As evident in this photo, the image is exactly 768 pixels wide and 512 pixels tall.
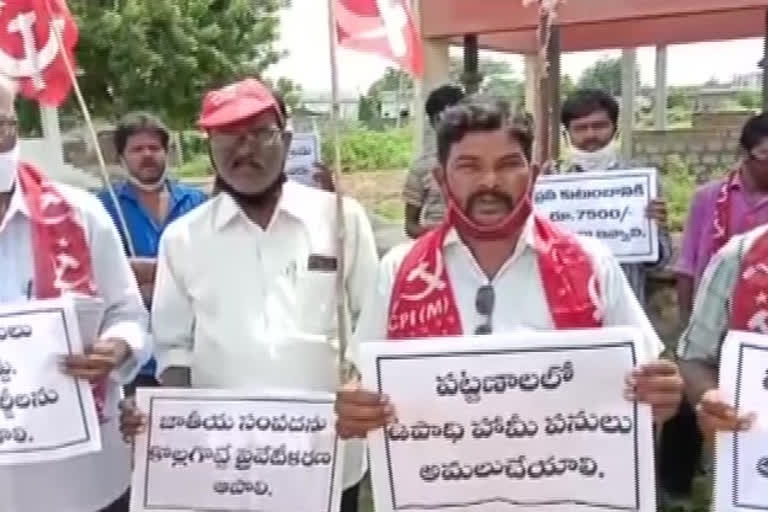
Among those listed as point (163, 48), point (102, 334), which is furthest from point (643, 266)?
point (163, 48)

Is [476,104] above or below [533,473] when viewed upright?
above

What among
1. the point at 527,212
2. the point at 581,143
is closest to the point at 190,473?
the point at 527,212

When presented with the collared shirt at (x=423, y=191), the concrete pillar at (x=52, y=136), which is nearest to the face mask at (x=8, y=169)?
the collared shirt at (x=423, y=191)

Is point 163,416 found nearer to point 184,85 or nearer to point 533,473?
point 533,473

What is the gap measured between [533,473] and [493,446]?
4.2 inches

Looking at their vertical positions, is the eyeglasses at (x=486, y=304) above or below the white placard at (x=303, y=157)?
below

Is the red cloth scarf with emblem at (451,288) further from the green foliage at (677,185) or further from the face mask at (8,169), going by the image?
the green foliage at (677,185)

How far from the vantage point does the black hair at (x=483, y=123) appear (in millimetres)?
2566

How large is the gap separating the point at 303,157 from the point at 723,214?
269cm

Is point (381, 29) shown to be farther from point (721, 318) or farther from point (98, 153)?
point (721, 318)

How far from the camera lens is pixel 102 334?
9.53 feet

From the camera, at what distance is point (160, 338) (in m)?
3.05

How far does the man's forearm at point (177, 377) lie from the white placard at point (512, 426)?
27.2 inches

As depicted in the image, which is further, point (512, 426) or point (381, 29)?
point (381, 29)
